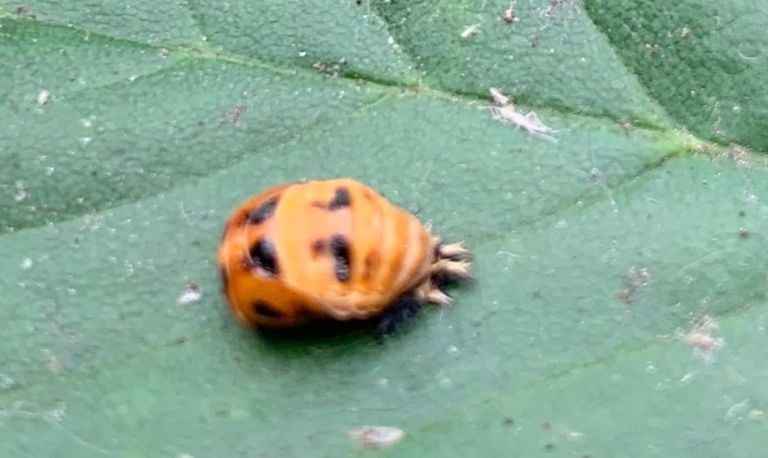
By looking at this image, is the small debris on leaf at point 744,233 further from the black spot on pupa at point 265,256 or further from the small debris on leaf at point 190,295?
the small debris on leaf at point 190,295

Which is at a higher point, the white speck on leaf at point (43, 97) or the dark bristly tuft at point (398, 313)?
the white speck on leaf at point (43, 97)

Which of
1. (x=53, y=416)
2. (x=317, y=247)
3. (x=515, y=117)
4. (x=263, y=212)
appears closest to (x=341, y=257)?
(x=317, y=247)

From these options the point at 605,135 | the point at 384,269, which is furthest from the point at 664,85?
the point at 384,269

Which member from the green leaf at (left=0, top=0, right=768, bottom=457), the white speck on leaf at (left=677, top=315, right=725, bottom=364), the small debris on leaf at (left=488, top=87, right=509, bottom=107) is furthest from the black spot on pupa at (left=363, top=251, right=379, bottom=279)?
the white speck on leaf at (left=677, top=315, right=725, bottom=364)

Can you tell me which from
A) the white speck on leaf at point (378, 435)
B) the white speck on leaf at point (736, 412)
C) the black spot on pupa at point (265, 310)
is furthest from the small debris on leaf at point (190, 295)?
the white speck on leaf at point (736, 412)

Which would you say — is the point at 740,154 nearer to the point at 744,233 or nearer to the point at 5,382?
the point at 744,233

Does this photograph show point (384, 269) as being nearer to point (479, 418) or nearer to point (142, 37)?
point (479, 418)
